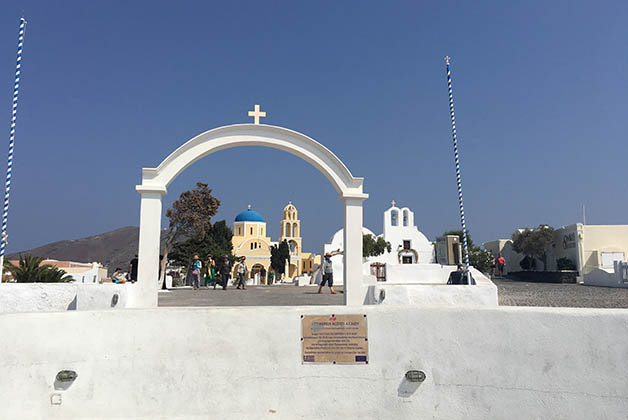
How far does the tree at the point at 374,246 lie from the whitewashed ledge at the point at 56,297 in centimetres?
3765

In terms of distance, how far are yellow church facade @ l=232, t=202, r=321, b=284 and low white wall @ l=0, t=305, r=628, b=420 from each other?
49014mm

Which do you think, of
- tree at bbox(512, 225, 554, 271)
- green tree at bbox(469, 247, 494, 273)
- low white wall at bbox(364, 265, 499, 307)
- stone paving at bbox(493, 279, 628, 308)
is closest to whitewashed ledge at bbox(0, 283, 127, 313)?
low white wall at bbox(364, 265, 499, 307)

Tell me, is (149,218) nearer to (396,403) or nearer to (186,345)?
(186,345)

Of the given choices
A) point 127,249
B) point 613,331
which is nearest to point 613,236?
point 613,331

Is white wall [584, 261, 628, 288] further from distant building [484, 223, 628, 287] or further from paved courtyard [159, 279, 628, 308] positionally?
distant building [484, 223, 628, 287]

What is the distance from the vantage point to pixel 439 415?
5.23 meters

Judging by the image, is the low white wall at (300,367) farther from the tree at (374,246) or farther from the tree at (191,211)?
the tree at (374,246)

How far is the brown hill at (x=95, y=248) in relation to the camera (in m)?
138

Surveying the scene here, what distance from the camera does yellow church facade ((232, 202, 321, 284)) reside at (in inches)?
2299

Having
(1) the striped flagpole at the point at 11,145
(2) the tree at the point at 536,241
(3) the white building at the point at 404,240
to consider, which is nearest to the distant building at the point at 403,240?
(3) the white building at the point at 404,240

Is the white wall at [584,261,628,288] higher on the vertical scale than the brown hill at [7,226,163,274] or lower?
lower

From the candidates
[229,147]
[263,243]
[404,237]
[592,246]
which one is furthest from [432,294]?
[263,243]

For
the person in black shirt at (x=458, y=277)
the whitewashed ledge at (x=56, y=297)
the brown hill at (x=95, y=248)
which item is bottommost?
the whitewashed ledge at (x=56, y=297)

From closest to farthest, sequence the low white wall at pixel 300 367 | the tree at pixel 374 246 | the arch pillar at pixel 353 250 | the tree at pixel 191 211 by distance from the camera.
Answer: the low white wall at pixel 300 367
the arch pillar at pixel 353 250
the tree at pixel 191 211
the tree at pixel 374 246
